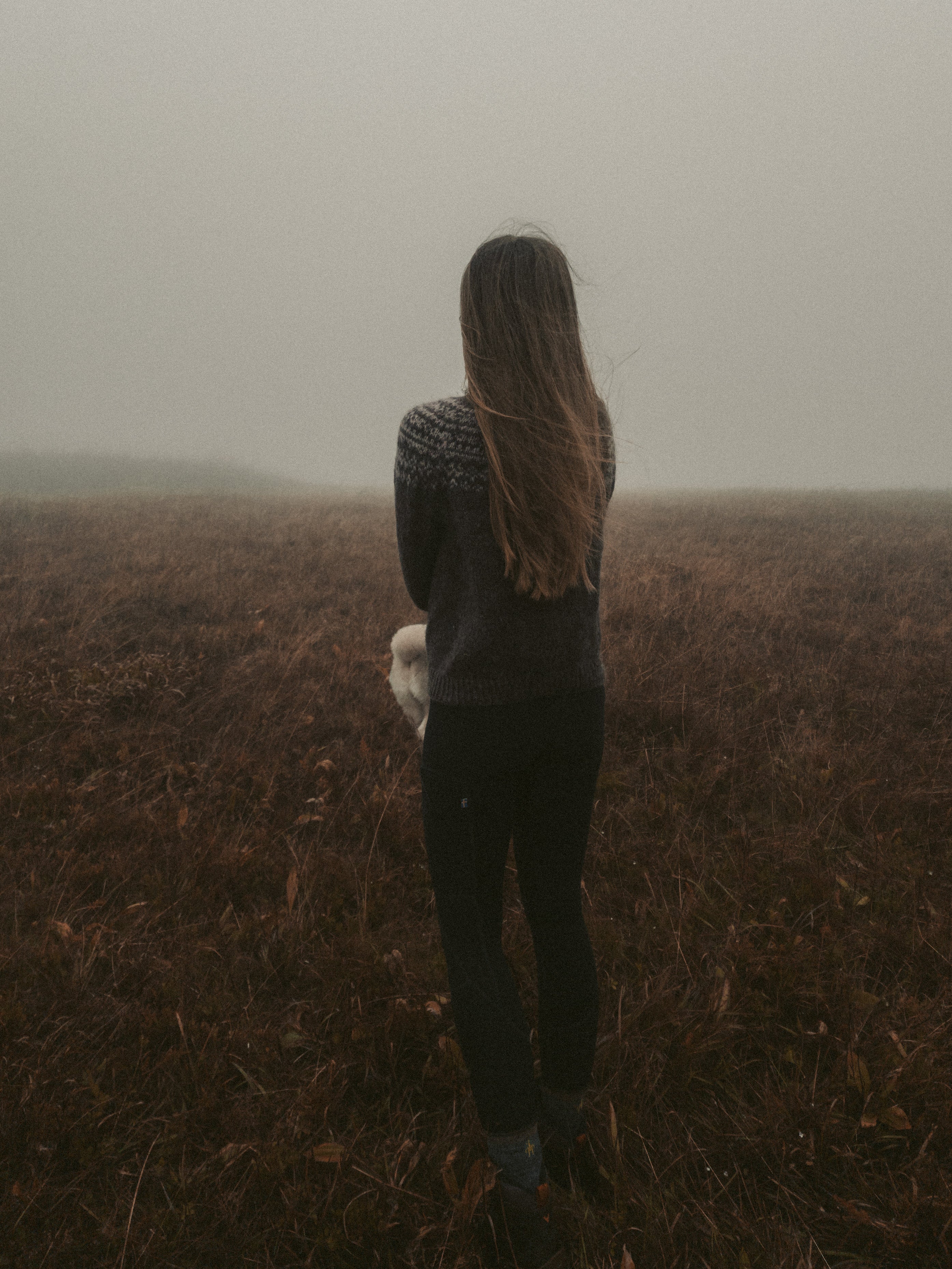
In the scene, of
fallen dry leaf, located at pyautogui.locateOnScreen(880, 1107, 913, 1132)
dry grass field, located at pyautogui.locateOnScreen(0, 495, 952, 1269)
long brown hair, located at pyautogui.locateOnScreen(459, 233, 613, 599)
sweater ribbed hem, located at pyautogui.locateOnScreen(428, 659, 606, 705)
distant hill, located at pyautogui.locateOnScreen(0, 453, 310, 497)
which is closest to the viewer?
long brown hair, located at pyautogui.locateOnScreen(459, 233, 613, 599)

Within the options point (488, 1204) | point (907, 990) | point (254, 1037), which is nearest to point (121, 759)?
point (254, 1037)

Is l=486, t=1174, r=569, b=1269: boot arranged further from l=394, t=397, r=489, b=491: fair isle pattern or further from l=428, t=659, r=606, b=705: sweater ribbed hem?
l=394, t=397, r=489, b=491: fair isle pattern

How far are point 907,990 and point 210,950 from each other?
2.92m

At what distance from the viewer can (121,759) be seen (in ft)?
14.1

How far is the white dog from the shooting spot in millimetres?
2189

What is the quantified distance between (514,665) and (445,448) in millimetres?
589

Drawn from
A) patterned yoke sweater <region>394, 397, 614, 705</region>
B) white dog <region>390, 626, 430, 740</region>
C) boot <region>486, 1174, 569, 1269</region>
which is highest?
patterned yoke sweater <region>394, 397, 614, 705</region>

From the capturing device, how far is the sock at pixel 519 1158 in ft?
6.05

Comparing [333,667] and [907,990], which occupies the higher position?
[333,667]

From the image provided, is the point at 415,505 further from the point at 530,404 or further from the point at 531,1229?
the point at 531,1229

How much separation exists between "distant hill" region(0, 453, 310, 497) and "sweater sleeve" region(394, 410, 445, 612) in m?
18.7

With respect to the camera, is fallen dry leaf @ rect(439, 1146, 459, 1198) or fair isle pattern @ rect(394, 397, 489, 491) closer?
fair isle pattern @ rect(394, 397, 489, 491)

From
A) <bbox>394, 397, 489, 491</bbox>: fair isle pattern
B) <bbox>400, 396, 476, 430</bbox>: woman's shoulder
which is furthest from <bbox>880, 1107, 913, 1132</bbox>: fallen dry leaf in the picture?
<bbox>400, 396, 476, 430</bbox>: woman's shoulder

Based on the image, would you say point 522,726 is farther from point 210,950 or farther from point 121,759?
point 121,759
